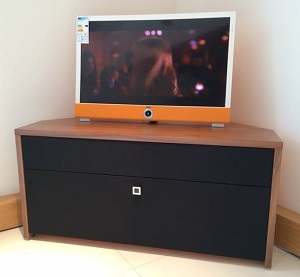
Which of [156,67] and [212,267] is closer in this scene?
[212,267]

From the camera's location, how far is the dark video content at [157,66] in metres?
1.19

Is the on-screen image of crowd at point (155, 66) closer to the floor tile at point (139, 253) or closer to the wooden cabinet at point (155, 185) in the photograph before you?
the wooden cabinet at point (155, 185)

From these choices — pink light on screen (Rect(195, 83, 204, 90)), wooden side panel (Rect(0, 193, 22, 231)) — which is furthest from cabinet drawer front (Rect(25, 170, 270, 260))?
pink light on screen (Rect(195, 83, 204, 90))

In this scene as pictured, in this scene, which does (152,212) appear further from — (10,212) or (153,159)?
(10,212)

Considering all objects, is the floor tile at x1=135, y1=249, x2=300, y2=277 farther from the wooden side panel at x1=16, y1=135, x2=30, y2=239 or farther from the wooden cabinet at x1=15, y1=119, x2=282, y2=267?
the wooden side panel at x1=16, y1=135, x2=30, y2=239

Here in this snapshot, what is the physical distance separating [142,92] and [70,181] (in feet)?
1.67

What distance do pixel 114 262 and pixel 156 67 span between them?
33.8 inches

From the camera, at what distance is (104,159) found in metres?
1.08

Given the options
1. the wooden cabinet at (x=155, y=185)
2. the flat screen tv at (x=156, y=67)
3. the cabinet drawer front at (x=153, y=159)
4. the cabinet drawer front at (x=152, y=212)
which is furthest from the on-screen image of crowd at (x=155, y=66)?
the cabinet drawer front at (x=152, y=212)

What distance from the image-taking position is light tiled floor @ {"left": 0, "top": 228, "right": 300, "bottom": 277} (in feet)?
3.40

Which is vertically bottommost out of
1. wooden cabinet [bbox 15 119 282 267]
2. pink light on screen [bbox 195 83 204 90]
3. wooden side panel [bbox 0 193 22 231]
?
wooden side panel [bbox 0 193 22 231]

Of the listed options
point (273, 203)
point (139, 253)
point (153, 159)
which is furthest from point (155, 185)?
point (273, 203)

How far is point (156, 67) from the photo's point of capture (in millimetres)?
1235

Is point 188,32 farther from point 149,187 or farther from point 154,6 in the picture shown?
point 149,187
